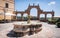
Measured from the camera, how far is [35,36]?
41.1ft

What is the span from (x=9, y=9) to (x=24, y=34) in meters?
23.3

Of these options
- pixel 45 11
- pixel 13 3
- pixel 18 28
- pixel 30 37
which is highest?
pixel 13 3

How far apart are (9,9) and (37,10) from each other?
26.6 feet

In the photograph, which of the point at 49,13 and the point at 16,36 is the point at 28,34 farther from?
the point at 49,13

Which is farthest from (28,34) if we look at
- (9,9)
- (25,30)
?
(9,9)

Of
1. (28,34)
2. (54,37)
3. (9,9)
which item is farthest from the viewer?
→ (9,9)

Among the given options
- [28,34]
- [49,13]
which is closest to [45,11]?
[49,13]

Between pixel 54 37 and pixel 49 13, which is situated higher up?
pixel 49 13

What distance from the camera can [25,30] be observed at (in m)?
12.7

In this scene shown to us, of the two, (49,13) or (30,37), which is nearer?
(30,37)

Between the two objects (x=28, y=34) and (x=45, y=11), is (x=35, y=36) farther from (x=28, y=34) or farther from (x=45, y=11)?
→ (x=45, y=11)

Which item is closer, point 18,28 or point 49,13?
point 18,28

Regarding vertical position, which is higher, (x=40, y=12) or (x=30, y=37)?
(x=40, y=12)

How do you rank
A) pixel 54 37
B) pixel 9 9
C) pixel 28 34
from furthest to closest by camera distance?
pixel 9 9 < pixel 28 34 < pixel 54 37
